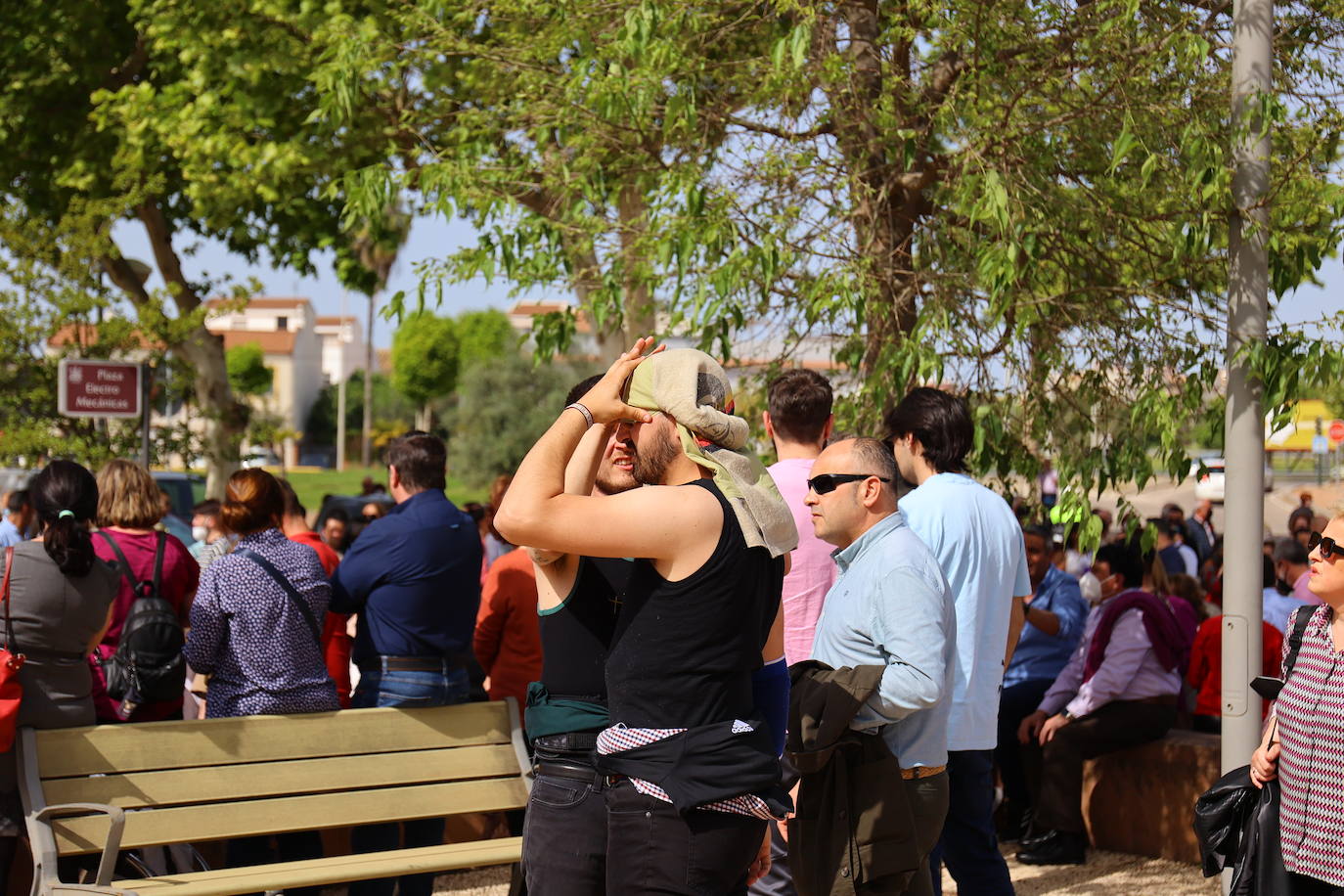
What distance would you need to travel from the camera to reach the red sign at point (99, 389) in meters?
11.6

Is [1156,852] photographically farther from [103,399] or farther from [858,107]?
[103,399]

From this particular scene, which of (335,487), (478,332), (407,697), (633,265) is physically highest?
(478,332)

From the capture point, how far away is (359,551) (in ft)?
17.4

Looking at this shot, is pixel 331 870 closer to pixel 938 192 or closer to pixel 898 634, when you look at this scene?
pixel 898 634

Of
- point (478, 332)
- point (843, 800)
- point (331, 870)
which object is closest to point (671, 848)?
point (843, 800)

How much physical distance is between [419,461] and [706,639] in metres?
2.75

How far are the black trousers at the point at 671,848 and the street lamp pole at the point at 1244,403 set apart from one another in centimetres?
302

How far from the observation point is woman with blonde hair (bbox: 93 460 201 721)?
543 centimetres

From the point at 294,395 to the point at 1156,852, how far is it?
10645 centimetres

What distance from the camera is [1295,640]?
4.02 meters

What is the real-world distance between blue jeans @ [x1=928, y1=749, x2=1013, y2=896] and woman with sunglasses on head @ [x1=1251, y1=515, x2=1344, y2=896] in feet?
3.13

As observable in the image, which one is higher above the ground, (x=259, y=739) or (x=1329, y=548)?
(x=1329, y=548)

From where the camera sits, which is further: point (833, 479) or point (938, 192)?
point (938, 192)

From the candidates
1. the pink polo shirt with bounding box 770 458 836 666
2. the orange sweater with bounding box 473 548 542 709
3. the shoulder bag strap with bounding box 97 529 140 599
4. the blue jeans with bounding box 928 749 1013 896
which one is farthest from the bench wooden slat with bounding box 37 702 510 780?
the blue jeans with bounding box 928 749 1013 896
